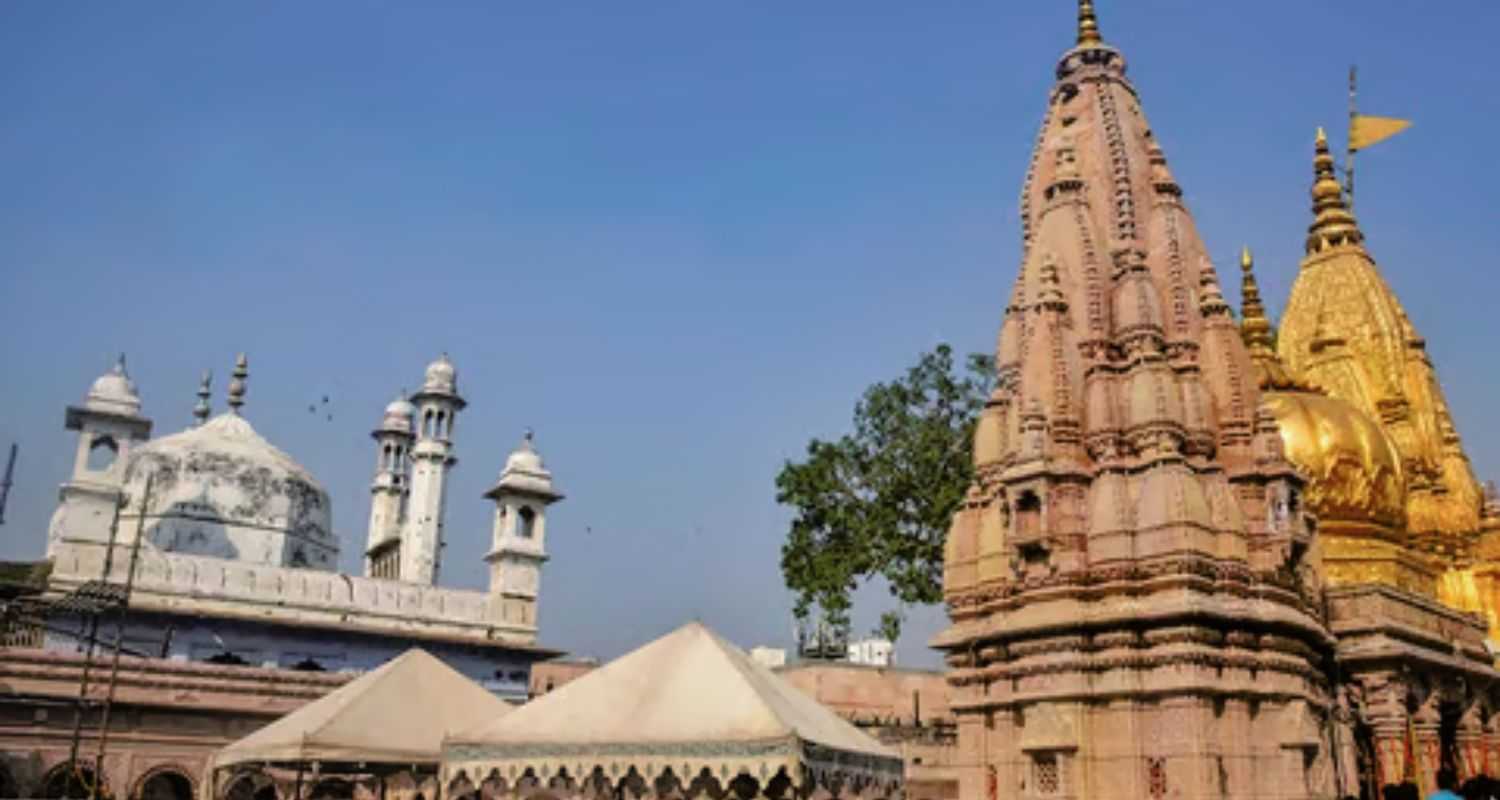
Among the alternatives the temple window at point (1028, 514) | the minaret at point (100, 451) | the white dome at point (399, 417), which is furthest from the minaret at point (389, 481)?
the temple window at point (1028, 514)

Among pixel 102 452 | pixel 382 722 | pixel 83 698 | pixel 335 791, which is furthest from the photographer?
pixel 102 452

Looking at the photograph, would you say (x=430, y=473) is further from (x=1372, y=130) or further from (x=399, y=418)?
(x=1372, y=130)

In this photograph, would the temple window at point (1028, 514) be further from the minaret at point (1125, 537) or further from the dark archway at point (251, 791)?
the dark archway at point (251, 791)

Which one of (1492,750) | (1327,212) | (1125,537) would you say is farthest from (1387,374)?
(1125,537)

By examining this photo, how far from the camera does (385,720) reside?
1167 cm

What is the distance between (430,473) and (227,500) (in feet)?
25.9

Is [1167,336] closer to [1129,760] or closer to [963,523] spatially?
[963,523]

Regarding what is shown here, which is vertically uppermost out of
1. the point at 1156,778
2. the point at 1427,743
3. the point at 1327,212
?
the point at 1327,212

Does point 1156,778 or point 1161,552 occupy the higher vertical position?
point 1161,552

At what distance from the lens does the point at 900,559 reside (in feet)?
97.1

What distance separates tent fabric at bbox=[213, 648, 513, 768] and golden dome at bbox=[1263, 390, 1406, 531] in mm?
16157

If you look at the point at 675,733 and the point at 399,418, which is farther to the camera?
the point at 399,418

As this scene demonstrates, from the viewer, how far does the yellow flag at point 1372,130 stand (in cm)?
3459

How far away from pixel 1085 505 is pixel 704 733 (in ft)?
37.6
